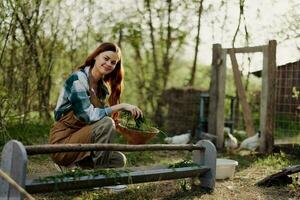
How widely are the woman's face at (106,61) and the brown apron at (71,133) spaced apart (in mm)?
146

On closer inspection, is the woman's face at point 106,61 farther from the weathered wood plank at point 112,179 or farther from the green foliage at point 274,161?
the green foliage at point 274,161

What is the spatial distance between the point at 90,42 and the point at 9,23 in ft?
12.2

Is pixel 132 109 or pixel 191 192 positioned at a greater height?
pixel 132 109

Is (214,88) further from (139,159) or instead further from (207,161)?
(207,161)

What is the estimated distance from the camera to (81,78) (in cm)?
422

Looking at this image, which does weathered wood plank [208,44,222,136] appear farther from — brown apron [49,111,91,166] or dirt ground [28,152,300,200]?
brown apron [49,111,91,166]

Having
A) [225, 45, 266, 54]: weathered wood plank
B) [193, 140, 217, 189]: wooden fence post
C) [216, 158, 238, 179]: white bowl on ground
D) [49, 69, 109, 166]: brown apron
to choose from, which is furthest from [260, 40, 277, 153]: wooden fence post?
[49, 69, 109, 166]: brown apron

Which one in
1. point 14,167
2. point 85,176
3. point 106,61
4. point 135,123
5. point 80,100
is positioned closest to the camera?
point 14,167

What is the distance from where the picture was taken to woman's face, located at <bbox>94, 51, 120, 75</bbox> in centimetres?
434

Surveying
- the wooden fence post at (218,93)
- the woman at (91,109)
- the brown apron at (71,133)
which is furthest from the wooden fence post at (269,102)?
the brown apron at (71,133)

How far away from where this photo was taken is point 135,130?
13.9 feet

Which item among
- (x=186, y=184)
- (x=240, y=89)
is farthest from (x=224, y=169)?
(x=240, y=89)

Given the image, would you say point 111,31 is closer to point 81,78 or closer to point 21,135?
point 21,135

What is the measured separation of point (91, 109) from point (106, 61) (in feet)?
1.59
